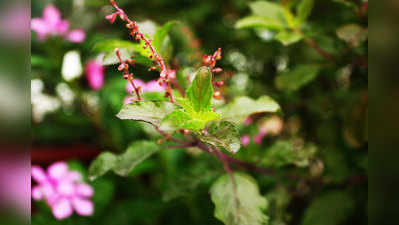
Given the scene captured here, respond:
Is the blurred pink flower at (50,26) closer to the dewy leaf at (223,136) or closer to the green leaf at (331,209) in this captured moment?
the dewy leaf at (223,136)

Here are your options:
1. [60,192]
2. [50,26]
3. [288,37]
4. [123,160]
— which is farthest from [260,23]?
[50,26]

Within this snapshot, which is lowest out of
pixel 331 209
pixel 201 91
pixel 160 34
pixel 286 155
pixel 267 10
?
pixel 331 209

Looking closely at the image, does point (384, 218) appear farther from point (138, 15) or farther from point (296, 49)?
point (138, 15)

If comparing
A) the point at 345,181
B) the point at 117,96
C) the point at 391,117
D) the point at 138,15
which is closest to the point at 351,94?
the point at 345,181

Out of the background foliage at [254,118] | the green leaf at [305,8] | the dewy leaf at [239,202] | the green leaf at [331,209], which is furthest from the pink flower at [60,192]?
the green leaf at [305,8]

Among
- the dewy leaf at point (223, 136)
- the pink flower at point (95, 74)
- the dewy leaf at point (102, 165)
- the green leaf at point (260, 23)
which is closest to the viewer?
the dewy leaf at point (223, 136)

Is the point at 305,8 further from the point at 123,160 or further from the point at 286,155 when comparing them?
the point at 123,160
